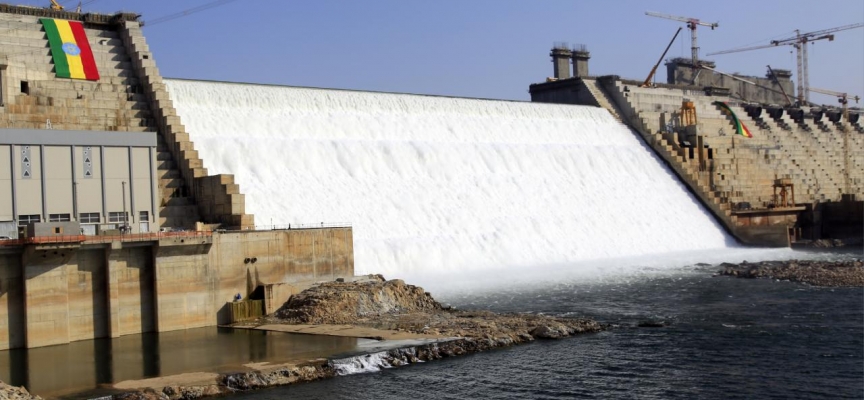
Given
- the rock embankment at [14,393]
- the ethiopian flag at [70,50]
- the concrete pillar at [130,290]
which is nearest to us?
the rock embankment at [14,393]

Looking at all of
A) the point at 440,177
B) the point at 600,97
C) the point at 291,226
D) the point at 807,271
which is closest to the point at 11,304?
the point at 291,226

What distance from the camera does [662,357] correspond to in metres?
28.1

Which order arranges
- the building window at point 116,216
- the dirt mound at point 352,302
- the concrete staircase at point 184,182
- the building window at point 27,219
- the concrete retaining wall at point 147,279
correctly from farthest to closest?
the concrete staircase at point 184,182 < the building window at point 116,216 < the dirt mound at point 352,302 < the building window at point 27,219 < the concrete retaining wall at point 147,279

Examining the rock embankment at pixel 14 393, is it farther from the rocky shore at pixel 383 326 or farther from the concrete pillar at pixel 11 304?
the concrete pillar at pixel 11 304

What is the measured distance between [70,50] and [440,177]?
61.6ft

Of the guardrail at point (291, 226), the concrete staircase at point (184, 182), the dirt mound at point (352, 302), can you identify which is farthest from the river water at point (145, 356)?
the concrete staircase at point (184, 182)

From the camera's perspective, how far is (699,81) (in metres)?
95.4

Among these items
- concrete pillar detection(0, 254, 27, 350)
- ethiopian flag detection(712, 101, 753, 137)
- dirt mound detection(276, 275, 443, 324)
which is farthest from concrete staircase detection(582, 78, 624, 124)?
concrete pillar detection(0, 254, 27, 350)

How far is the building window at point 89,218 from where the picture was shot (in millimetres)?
34469

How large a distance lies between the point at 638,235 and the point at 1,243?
35.9 m

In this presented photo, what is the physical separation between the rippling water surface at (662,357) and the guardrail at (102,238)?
931 cm

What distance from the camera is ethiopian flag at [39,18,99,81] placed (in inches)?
1646

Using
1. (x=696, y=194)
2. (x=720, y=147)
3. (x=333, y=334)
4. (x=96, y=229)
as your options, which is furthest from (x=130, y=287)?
(x=720, y=147)

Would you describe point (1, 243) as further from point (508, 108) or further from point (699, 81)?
point (699, 81)
